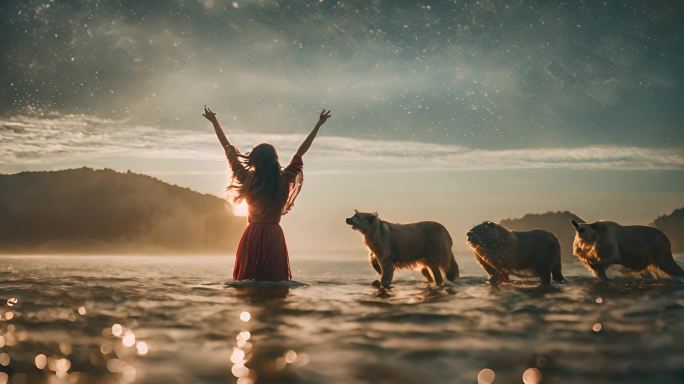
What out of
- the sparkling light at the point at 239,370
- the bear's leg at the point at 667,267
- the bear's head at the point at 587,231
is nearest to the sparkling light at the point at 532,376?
the sparkling light at the point at 239,370

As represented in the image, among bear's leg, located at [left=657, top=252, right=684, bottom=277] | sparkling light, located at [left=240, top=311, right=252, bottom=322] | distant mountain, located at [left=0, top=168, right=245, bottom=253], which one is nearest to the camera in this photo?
sparkling light, located at [left=240, top=311, right=252, bottom=322]

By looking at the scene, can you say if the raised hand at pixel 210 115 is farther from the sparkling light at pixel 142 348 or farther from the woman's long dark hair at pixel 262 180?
the sparkling light at pixel 142 348

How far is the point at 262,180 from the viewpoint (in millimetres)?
10289

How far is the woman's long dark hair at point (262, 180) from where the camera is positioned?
10289 mm

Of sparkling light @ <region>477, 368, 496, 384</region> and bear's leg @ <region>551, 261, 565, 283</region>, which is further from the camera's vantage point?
bear's leg @ <region>551, 261, 565, 283</region>

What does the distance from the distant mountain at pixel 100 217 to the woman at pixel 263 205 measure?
159 metres

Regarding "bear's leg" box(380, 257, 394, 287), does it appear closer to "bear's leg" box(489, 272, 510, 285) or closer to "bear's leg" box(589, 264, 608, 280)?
"bear's leg" box(489, 272, 510, 285)

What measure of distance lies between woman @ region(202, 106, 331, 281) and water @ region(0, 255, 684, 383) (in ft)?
7.69

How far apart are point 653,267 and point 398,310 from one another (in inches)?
348

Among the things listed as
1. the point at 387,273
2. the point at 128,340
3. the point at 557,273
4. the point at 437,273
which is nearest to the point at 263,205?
the point at 387,273

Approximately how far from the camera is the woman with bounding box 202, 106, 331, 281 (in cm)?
1034

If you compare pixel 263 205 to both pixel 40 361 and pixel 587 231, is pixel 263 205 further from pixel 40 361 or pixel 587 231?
pixel 587 231

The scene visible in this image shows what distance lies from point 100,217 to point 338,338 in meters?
189

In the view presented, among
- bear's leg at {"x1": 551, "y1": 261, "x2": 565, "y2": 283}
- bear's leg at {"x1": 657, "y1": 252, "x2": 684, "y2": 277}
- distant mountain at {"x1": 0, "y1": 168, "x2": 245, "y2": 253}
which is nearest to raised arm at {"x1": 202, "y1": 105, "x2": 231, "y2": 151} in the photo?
bear's leg at {"x1": 551, "y1": 261, "x2": 565, "y2": 283}
